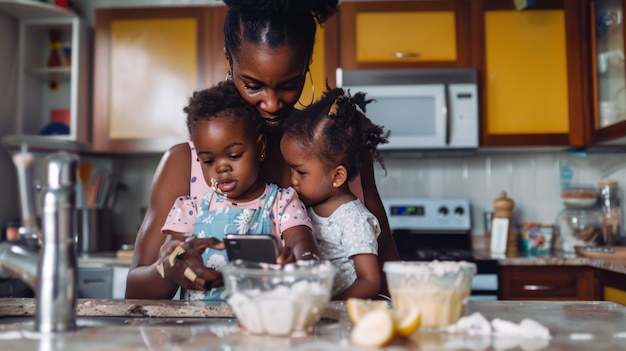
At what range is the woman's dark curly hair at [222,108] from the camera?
1398mm

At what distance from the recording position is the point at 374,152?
158 cm

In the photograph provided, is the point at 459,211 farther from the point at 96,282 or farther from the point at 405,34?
the point at 96,282

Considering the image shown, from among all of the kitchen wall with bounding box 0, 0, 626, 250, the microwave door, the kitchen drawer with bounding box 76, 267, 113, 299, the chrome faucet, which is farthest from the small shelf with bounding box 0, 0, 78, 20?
the chrome faucet

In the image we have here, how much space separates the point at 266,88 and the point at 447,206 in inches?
84.4

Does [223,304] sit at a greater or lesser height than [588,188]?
lesser

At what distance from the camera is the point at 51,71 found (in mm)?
3389

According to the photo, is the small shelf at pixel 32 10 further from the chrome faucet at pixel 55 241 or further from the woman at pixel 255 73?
the chrome faucet at pixel 55 241

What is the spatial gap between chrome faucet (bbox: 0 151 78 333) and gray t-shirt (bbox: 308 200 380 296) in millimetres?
555

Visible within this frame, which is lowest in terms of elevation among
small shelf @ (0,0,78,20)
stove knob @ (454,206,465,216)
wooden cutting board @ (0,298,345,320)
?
wooden cutting board @ (0,298,345,320)

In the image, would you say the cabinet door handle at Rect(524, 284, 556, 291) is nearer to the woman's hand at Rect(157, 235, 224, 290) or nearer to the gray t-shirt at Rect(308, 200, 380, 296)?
the gray t-shirt at Rect(308, 200, 380, 296)

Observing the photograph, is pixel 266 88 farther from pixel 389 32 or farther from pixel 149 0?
pixel 149 0

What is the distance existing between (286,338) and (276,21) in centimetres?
76

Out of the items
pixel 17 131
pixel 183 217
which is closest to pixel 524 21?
pixel 183 217

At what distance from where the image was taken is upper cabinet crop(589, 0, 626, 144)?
2.84 m
